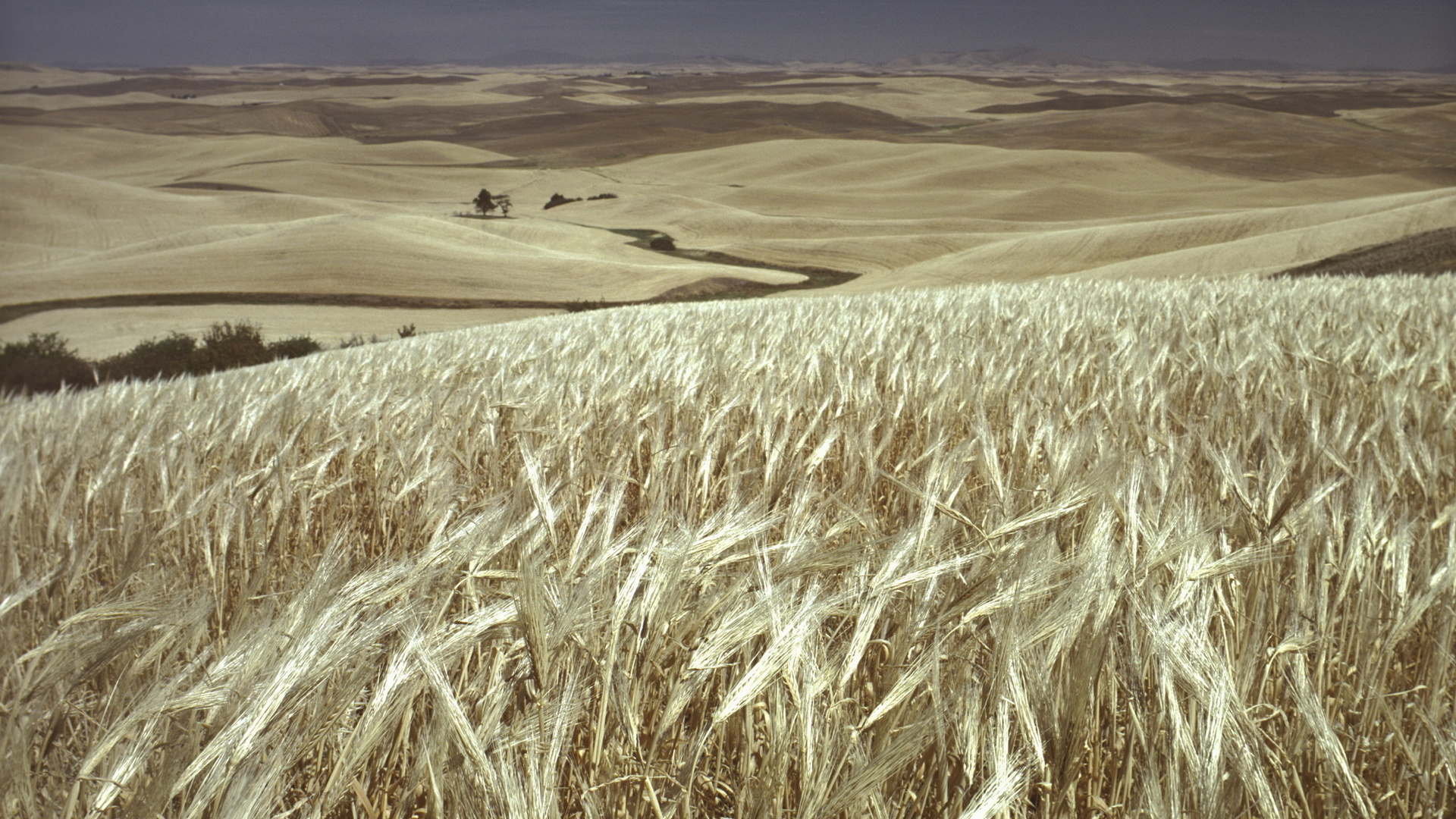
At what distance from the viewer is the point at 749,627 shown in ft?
3.50

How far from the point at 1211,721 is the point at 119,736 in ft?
3.46

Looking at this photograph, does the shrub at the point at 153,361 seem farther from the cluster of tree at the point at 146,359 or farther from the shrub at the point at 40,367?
the shrub at the point at 40,367

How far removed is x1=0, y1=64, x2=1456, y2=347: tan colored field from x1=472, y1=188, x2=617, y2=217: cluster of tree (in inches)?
84.2

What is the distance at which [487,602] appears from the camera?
1547 mm

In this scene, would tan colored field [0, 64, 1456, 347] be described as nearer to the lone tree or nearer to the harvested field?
the harvested field

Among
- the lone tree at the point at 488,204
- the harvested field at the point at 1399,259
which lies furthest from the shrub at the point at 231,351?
the lone tree at the point at 488,204

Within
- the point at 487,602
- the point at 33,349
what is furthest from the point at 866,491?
the point at 33,349

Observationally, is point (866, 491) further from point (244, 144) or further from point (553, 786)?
point (244, 144)

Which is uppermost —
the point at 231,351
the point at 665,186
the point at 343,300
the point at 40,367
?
the point at 40,367

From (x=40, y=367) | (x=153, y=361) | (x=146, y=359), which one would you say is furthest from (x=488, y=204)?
(x=40, y=367)

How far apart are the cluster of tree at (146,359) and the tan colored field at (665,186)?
553cm

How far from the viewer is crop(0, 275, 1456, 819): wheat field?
0.91 m

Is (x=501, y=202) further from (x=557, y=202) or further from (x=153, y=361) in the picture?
(x=153, y=361)

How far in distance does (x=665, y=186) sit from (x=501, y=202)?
15.6m
